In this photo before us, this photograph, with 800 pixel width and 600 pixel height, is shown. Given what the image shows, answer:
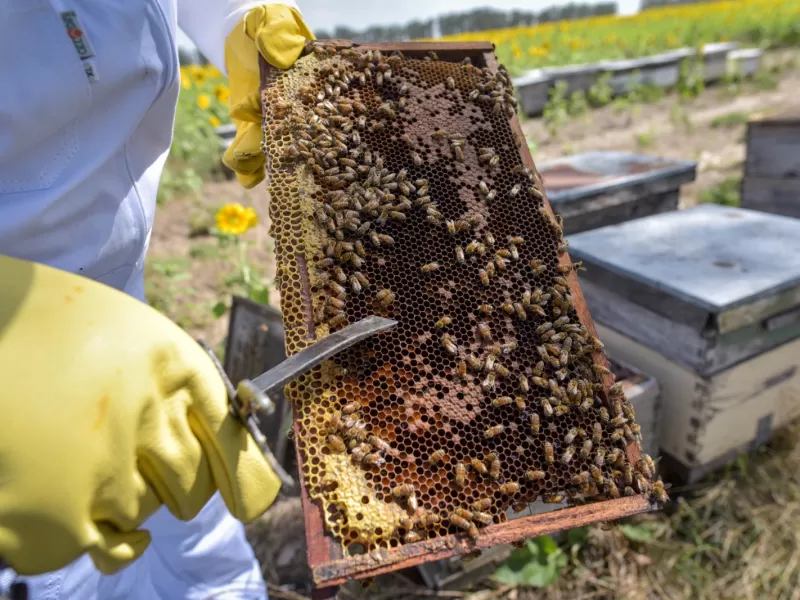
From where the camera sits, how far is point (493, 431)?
159 centimetres

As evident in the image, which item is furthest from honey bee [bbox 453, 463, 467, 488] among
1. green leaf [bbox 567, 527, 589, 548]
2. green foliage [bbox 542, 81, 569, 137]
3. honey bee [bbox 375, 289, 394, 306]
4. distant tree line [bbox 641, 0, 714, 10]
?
distant tree line [bbox 641, 0, 714, 10]

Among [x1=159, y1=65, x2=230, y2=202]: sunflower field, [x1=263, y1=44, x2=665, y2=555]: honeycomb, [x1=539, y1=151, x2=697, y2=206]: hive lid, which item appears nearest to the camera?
[x1=263, y1=44, x2=665, y2=555]: honeycomb

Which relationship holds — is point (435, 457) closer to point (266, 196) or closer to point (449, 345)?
point (449, 345)

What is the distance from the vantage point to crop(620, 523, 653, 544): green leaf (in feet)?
10.1

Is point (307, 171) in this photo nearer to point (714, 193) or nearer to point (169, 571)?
point (169, 571)

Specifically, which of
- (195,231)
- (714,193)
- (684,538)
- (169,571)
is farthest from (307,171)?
(714,193)

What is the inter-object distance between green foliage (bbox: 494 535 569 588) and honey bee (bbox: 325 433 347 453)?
1.89m

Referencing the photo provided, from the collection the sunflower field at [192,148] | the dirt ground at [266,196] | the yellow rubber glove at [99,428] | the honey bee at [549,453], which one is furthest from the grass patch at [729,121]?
the yellow rubber glove at [99,428]

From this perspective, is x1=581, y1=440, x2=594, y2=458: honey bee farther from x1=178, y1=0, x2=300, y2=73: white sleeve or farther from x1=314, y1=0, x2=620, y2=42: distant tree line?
x1=314, y1=0, x2=620, y2=42: distant tree line

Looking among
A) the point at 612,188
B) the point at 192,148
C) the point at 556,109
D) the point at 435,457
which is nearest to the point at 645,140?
the point at 556,109

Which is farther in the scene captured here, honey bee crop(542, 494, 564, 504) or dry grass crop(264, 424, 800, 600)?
dry grass crop(264, 424, 800, 600)

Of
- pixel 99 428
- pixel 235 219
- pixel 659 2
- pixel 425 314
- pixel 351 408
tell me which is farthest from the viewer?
pixel 659 2

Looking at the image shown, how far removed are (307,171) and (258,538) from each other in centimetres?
259

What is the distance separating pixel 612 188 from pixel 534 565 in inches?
105
